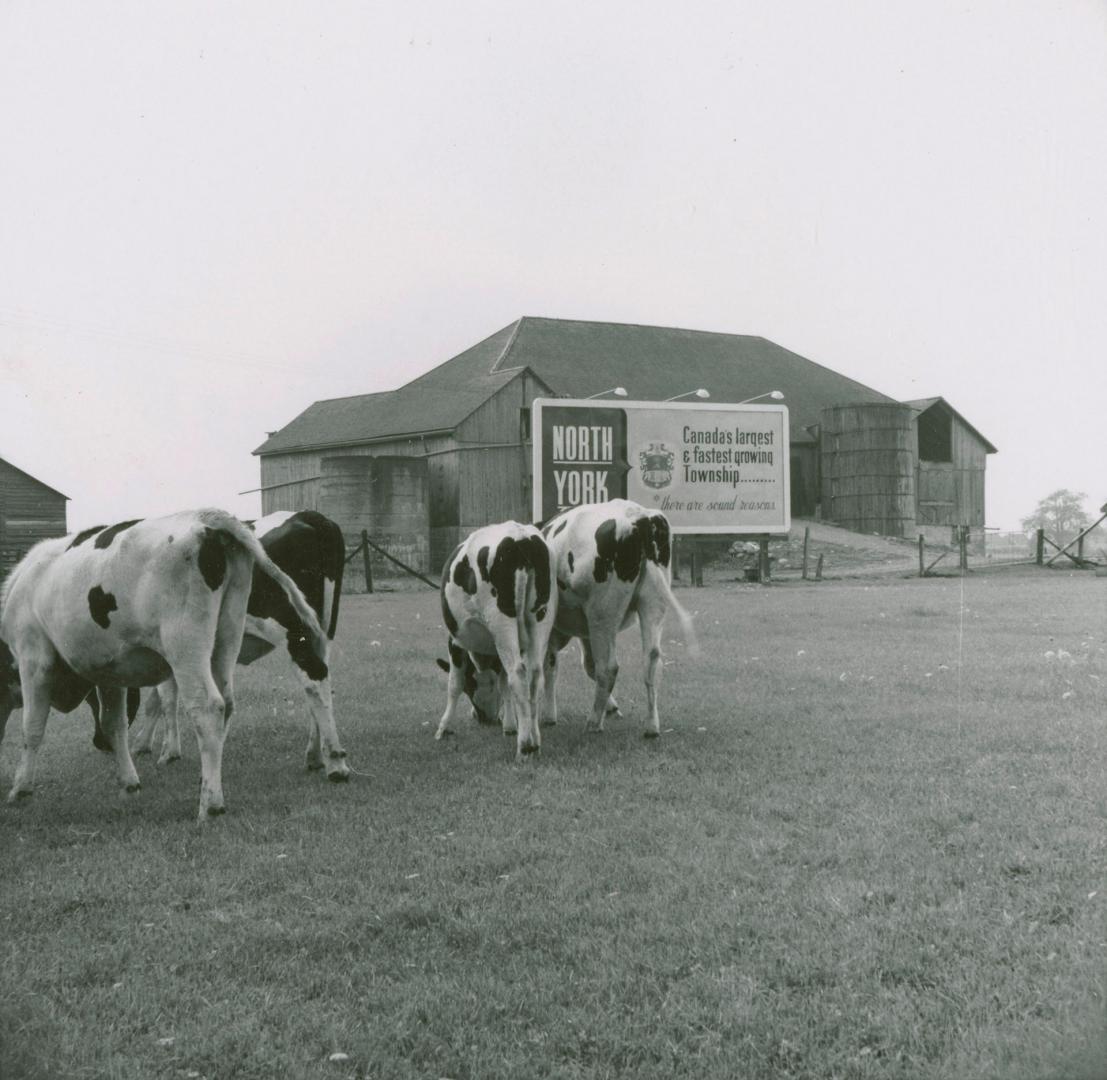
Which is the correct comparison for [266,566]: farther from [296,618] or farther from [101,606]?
[101,606]

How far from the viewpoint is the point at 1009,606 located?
20156 mm

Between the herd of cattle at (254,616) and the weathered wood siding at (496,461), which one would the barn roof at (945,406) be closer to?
the weathered wood siding at (496,461)

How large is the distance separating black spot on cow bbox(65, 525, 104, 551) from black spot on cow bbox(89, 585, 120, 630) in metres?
0.81

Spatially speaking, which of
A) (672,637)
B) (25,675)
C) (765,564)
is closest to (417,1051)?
(25,675)

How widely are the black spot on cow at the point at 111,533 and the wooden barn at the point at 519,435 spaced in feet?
99.7

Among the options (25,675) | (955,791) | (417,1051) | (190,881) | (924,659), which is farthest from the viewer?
(924,659)

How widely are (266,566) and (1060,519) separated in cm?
2277

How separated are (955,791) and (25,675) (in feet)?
20.5

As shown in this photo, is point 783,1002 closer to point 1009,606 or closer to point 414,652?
point 414,652

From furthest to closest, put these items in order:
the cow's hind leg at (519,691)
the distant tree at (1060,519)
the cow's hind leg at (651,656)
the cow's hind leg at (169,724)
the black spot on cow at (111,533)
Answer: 1. the distant tree at (1060,519)
2. the cow's hind leg at (651,656)
3. the cow's hind leg at (169,724)
4. the cow's hind leg at (519,691)
5. the black spot on cow at (111,533)

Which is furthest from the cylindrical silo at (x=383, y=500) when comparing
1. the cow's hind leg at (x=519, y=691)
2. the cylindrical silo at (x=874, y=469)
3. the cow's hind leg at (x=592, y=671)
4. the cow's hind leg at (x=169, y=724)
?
the cow's hind leg at (x=519, y=691)

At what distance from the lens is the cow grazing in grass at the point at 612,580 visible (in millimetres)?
9438

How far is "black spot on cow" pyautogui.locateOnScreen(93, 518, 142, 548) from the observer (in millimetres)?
7457

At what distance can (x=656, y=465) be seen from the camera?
3200 cm
